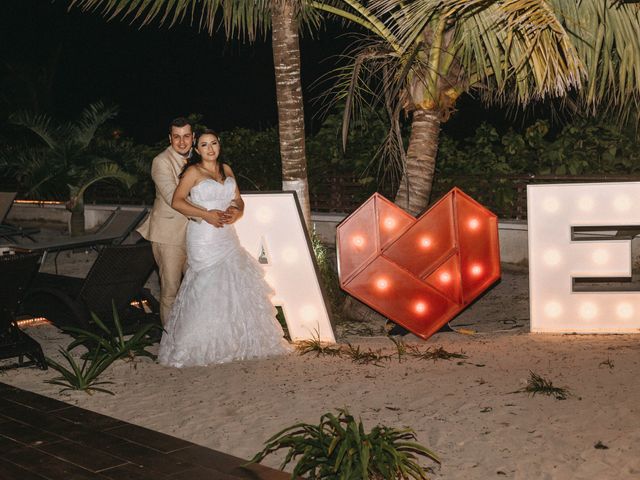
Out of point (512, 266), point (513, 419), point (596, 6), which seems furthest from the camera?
point (512, 266)

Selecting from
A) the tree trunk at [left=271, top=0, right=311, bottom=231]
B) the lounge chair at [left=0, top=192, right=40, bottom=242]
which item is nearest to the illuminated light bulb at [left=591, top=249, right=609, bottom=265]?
the tree trunk at [left=271, top=0, right=311, bottom=231]

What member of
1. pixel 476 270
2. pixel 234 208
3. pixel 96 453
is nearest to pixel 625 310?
pixel 476 270

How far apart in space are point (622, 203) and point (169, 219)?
402 centimetres

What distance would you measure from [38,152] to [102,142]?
1237 millimetres

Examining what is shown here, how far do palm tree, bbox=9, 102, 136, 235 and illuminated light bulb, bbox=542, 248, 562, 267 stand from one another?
33.6 ft

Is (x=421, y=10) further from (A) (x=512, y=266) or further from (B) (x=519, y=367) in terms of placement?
(A) (x=512, y=266)

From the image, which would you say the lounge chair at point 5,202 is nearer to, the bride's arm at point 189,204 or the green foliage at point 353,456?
the bride's arm at point 189,204

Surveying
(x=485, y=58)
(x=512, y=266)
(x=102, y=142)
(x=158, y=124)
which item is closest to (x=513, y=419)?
(x=485, y=58)

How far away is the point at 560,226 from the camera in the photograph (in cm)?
801

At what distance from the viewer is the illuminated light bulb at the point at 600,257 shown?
26.1 feet

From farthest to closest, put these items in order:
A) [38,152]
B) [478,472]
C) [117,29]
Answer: [117,29] < [38,152] < [478,472]

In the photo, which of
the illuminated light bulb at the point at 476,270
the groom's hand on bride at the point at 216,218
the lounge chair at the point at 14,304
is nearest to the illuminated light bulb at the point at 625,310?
the illuminated light bulb at the point at 476,270

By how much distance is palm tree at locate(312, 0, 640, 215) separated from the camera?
6923mm

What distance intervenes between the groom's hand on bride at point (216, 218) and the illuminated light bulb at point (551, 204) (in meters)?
2.90
